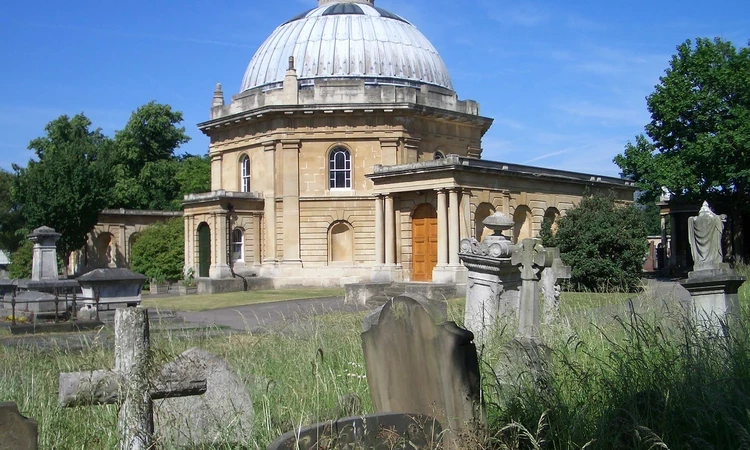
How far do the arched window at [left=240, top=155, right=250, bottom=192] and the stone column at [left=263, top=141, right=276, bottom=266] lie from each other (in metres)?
2.50

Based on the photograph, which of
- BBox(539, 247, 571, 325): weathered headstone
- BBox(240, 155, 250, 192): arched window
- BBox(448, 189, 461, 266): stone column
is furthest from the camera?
BBox(240, 155, 250, 192): arched window

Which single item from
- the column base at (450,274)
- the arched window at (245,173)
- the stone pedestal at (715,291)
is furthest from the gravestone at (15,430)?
the arched window at (245,173)

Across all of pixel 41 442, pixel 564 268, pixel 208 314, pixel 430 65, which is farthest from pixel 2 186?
pixel 41 442

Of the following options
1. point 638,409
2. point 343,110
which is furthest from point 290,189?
point 638,409

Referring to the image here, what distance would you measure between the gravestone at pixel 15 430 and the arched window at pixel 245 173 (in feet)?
122

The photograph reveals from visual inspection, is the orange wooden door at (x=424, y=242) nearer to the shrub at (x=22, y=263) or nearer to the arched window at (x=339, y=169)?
the arched window at (x=339, y=169)

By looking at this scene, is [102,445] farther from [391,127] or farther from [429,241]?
[391,127]

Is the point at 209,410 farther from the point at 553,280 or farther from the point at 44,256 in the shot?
the point at 44,256

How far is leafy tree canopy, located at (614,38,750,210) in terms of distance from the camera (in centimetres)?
3253

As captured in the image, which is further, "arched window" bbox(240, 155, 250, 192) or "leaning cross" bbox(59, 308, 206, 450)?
"arched window" bbox(240, 155, 250, 192)

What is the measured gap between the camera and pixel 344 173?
125 ft

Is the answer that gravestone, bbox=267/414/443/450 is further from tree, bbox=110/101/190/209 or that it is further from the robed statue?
tree, bbox=110/101/190/209

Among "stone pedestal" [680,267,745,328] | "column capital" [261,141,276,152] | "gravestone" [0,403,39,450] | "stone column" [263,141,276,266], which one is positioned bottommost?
"gravestone" [0,403,39,450]

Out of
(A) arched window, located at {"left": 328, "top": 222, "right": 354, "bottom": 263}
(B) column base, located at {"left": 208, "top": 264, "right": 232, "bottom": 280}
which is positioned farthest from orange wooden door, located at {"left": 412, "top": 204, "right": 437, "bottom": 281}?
(B) column base, located at {"left": 208, "top": 264, "right": 232, "bottom": 280}
